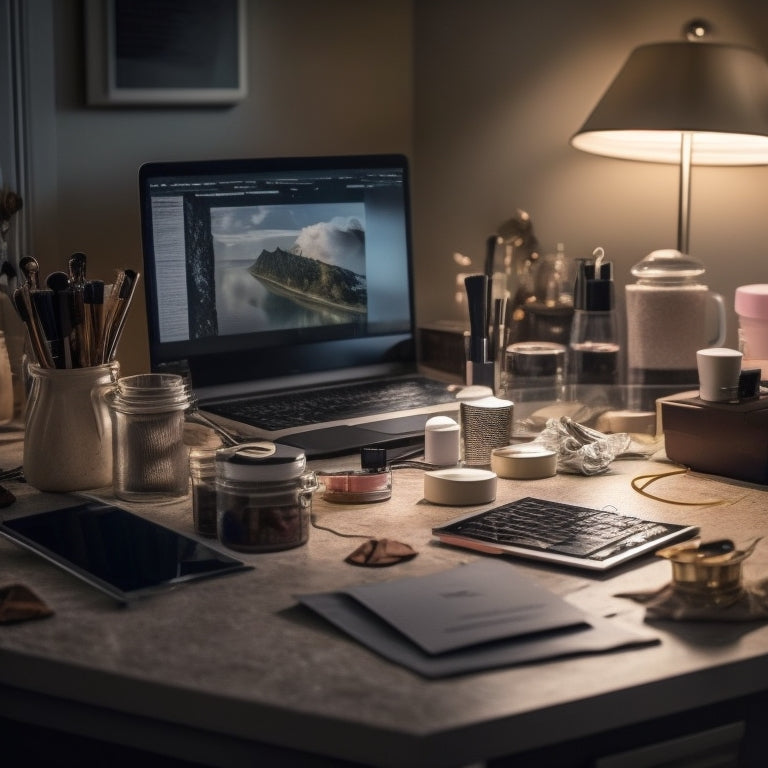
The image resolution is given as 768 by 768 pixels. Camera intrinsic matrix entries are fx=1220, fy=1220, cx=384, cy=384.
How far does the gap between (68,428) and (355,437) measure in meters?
0.38

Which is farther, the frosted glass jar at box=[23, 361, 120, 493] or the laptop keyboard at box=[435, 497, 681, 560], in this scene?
the frosted glass jar at box=[23, 361, 120, 493]

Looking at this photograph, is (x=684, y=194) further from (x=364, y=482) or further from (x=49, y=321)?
(x=49, y=321)

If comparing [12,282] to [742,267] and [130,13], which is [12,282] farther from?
[742,267]

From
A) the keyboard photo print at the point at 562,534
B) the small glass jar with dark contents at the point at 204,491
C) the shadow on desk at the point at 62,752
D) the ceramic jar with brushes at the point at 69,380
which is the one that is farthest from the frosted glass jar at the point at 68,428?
the keyboard photo print at the point at 562,534

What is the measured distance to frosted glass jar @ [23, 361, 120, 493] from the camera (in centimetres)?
142

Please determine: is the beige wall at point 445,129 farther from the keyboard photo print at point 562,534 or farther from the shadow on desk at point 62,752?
the shadow on desk at point 62,752

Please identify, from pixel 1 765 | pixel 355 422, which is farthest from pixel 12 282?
pixel 1 765

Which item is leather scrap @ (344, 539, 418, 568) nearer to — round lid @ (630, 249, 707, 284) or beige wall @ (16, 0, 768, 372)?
round lid @ (630, 249, 707, 284)

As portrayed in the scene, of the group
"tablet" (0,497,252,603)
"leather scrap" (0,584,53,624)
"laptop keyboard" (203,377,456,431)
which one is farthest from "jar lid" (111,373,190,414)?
"leather scrap" (0,584,53,624)

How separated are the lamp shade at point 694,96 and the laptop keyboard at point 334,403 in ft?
1.56

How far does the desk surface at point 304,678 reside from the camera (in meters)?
0.86

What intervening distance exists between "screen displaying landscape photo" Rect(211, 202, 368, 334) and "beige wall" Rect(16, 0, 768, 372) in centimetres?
32

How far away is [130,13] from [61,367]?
77 cm

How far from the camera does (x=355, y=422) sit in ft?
5.51
